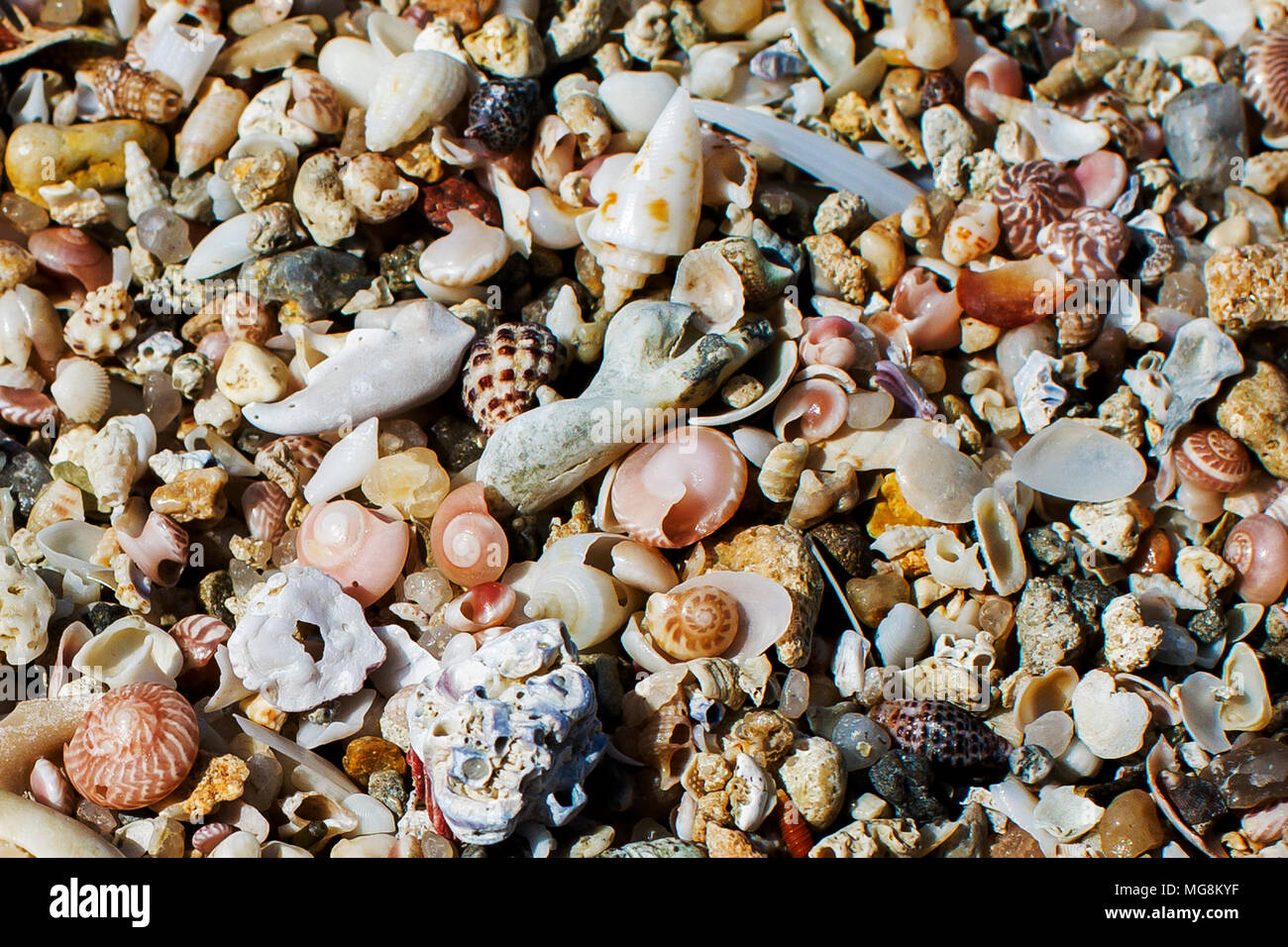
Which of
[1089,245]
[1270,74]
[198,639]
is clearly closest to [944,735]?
[1089,245]

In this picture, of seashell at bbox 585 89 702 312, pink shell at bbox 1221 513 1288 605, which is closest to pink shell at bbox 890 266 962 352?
seashell at bbox 585 89 702 312

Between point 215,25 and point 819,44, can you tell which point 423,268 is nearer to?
point 215,25

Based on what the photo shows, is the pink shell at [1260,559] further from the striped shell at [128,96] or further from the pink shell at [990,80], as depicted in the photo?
the striped shell at [128,96]

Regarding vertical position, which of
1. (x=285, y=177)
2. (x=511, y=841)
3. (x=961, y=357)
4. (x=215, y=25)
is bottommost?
(x=511, y=841)

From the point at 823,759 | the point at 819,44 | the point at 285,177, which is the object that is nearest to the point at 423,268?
the point at 285,177

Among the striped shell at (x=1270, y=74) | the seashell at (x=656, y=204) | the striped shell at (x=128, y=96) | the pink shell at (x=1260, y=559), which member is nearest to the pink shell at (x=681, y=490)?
the seashell at (x=656, y=204)

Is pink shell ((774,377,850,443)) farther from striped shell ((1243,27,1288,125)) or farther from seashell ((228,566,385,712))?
striped shell ((1243,27,1288,125))

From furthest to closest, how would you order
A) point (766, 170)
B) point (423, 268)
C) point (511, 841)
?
point (766, 170) → point (423, 268) → point (511, 841)

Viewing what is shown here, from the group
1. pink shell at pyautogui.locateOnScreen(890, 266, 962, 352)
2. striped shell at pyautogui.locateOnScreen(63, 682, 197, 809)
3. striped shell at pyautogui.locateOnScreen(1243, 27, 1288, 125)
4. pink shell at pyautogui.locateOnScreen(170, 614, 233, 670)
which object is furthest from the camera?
striped shell at pyautogui.locateOnScreen(1243, 27, 1288, 125)
